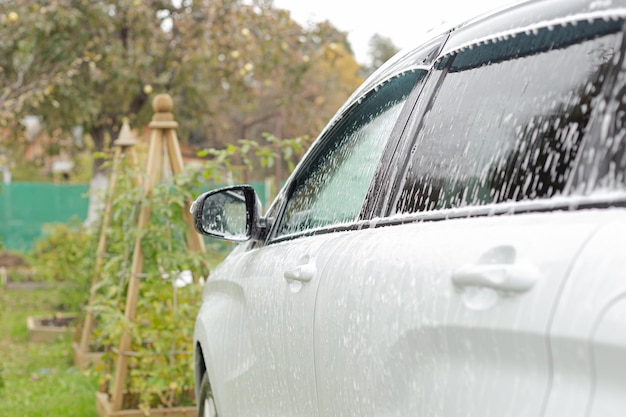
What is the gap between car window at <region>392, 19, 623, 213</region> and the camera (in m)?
1.60

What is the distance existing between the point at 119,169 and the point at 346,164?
4.68 meters

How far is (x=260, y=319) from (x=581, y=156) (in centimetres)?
160

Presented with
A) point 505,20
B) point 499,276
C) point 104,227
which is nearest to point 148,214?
point 104,227

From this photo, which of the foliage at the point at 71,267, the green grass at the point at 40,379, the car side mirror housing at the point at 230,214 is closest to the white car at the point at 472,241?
the car side mirror housing at the point at 230,214

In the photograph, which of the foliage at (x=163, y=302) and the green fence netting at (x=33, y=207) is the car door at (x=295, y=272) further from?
the green fence netting at (x=33, y=207)

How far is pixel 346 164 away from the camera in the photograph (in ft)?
9.16

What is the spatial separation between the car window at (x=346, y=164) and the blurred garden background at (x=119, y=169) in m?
2.77

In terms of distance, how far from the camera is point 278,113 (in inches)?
1030

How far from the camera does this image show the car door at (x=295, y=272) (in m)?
2.48

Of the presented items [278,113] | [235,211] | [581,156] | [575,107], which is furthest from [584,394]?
[278,113]

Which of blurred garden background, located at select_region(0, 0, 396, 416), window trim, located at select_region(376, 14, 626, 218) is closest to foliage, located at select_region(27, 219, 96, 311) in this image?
blurred garden background, located at select_region(0, 0, 396, 416)

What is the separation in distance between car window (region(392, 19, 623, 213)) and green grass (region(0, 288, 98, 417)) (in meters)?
4.81

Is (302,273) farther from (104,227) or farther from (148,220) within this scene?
(104,227)

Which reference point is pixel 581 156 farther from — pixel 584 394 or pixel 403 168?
pixel 403 168
